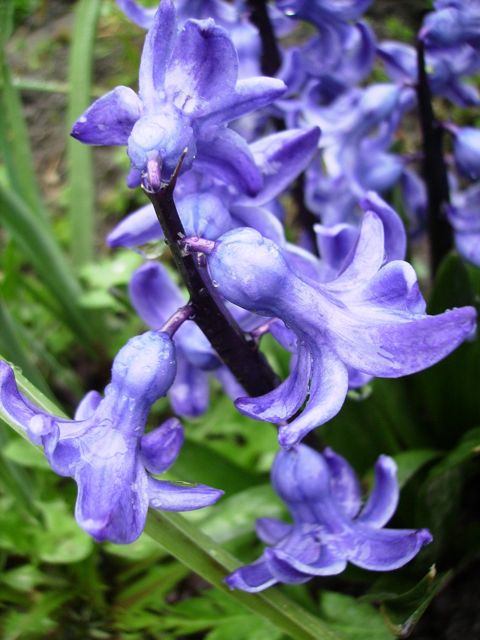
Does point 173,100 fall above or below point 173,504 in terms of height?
above

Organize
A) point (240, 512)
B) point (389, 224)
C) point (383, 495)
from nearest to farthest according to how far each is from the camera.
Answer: point (389, 224), point (383, 495), point (240, 512)

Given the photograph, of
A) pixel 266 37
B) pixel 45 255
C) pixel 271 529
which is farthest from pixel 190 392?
pixel 45 255

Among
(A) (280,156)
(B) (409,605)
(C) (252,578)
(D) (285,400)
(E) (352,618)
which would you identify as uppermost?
(A) (280,156)

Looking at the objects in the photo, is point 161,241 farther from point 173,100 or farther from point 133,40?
point 133,40

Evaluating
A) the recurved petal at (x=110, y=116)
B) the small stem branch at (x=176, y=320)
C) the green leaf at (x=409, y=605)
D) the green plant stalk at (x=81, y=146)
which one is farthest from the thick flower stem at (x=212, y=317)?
the green plant stalk at (x=81, y=146)

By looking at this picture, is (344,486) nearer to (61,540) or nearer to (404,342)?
(404,342)

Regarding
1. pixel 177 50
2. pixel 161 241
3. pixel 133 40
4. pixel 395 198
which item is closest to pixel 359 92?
pixel 395 198

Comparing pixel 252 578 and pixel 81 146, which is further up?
pixel 81 146

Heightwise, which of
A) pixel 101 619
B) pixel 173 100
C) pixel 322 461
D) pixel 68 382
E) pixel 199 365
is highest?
pixel 173 100
